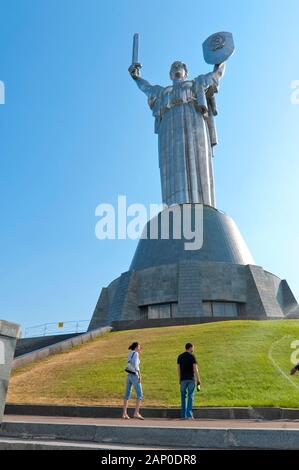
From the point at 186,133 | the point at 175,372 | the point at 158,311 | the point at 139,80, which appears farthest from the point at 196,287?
the point at 139,80

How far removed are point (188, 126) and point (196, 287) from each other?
53.5 ft

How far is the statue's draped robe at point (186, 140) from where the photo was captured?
120 ft

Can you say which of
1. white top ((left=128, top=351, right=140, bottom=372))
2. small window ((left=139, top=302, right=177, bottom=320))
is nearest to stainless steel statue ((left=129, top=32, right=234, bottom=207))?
small window ((left=139, top=302, right=177, bottom=320))

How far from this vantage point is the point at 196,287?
28.9 m

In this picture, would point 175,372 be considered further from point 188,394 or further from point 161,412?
point 188,394

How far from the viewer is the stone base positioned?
29.2m

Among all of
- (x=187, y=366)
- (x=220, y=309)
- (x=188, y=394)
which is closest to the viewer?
(x=188, y=394)

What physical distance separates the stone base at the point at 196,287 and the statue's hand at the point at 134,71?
17.6m

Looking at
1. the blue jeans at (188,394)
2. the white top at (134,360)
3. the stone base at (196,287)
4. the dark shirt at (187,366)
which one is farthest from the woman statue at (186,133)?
the blue jeans at (188,394)

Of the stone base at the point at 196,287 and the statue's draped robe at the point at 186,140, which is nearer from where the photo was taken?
the stone base at the point at 196,287

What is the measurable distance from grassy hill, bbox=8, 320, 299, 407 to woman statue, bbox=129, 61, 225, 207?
66.0 feet

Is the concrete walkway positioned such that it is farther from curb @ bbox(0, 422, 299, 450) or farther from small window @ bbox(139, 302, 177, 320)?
small window @ bbox(139, 302, 177, 320)

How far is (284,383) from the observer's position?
404 inches

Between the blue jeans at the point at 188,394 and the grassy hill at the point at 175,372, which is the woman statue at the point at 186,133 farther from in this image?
the blue jeans at the point at 188,394
